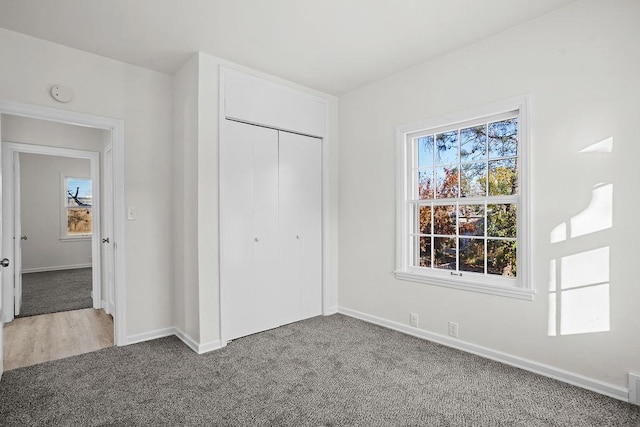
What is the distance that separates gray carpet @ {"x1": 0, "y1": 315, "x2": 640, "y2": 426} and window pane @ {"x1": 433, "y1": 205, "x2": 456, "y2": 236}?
104 centimetres

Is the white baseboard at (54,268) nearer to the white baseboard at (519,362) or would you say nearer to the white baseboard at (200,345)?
the white baseboard at (200,345)

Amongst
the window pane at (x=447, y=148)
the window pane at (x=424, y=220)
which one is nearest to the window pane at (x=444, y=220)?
the window pane at (x=424, y=220)

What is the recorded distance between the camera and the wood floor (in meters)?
2.98

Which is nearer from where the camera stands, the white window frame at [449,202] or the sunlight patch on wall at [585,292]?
the sunlight patch on wall at [585,292]

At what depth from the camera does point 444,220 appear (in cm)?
327

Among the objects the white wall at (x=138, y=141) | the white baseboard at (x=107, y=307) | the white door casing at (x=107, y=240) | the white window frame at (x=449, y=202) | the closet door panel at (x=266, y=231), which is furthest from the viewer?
the white baseboard at (x=107, y=307)

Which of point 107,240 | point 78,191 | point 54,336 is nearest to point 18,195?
point 107,240

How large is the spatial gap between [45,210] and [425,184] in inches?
Result: 304

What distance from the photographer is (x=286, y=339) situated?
3.31m

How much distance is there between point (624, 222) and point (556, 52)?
1257 millimetres

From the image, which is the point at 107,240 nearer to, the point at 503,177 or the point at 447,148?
the point at 447,148

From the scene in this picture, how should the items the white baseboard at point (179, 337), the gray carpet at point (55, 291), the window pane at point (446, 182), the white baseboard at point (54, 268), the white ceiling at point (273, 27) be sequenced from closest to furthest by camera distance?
the white ceiling at point (273, 27), the white baseboard at point (179, 337), the window pane at point (446, 182), the gray carpet at point (55, 291), the white baseboard at point (54, 268)

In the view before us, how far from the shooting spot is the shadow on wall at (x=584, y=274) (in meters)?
2.28

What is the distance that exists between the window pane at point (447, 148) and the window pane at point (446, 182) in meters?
0.07
